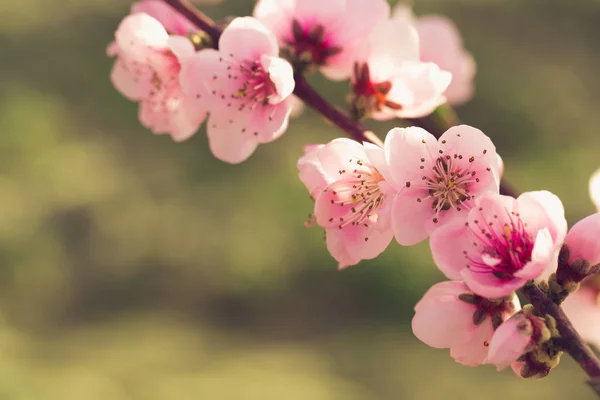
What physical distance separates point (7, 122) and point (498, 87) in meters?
1.86

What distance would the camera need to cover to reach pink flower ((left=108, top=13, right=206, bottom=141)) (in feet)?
1.61

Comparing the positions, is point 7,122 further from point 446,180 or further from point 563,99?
point 446,180

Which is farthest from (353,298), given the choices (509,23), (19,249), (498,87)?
(509,23)

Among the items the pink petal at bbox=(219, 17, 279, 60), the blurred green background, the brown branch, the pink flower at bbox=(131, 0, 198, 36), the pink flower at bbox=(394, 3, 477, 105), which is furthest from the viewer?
the blurred green background

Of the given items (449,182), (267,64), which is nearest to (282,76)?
(267,64)

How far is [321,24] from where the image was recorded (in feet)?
1.75

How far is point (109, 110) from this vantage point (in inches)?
105

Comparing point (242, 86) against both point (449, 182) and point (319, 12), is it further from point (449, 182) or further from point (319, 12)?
point (449, 182)

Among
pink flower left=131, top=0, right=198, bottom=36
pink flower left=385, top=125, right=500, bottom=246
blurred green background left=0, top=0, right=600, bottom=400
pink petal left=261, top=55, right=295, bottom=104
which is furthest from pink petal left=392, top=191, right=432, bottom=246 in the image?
blurred green background left=0, top=0, right=600, bottom=400

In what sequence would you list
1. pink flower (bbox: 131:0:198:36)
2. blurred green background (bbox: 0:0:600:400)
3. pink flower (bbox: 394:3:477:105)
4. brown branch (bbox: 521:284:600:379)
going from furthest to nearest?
1. blurred green background (bbox: 0:0:600:400)
2. pink flower (bbox: 394:3:477:105)
3. pink flower (bbox: 131:0:198:36)
4. brown branch (bbox: 521:284:600:379)

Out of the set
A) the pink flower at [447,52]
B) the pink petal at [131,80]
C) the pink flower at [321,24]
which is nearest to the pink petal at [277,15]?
the pink flower at [321,24]

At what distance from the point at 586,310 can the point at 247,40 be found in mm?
319

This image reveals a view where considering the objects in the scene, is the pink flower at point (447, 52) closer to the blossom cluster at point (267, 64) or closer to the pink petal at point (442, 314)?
the blossom cluster at point (267, 64)

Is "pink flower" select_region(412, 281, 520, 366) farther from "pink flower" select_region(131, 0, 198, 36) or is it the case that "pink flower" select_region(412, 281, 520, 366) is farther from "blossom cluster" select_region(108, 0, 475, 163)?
"pink flower" select_region(131, 0, 198, 36)
